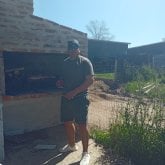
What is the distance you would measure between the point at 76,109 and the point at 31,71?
229cm

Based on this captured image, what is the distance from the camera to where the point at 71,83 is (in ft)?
17.2

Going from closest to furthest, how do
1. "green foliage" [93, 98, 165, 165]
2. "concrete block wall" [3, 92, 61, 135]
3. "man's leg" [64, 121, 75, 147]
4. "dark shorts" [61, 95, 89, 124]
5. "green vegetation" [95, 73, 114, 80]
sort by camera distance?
"green foliage" [93, 98, 165, 165] < "dark shorts" [61, 95, 89, 124] < "man's leg" [64, 121, 75, 147] < "concrete block wall" [3, 92, 61, 135] < "green vegetation" [95, 73, 114, 80]

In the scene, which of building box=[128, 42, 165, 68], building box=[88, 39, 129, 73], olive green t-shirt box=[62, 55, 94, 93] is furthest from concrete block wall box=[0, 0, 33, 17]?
building box=[128, 42, 165, 68]

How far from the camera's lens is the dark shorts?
5.22 meters

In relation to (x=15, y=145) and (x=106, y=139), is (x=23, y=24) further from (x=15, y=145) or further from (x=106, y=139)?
(x=106, y=139)

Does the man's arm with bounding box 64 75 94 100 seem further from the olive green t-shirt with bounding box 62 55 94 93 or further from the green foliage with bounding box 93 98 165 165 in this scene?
the green foliage with bounding box 93 98 165 165

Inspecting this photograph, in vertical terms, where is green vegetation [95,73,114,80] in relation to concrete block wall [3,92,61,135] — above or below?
below

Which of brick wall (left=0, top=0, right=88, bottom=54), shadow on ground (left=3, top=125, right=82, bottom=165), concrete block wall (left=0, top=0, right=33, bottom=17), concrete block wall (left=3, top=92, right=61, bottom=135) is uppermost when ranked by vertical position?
concrete block wall (left=0, top=0, right=33, bottom=17)

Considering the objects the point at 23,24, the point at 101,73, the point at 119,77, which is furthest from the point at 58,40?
the point at 101,73

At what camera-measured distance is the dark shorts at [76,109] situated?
5.22 m

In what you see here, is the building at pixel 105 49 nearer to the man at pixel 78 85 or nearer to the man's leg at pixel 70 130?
the man's leg at pixel 70 130

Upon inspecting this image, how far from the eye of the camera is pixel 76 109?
5.27 meters

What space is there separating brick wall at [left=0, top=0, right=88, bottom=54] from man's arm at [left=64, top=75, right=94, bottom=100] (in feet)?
5.26

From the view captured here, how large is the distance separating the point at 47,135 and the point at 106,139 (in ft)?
4.67
